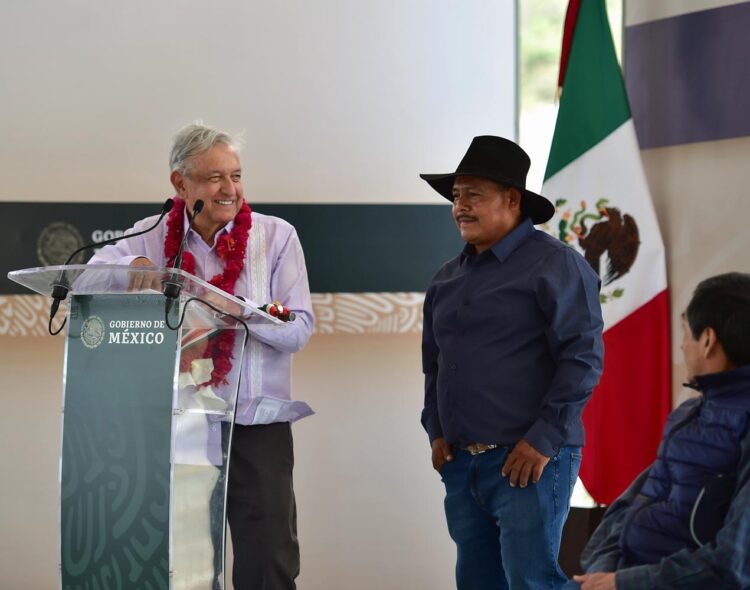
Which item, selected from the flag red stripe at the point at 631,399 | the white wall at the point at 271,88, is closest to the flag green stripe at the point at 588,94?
the white wall at the point at 271,88

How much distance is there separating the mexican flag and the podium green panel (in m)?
1.65

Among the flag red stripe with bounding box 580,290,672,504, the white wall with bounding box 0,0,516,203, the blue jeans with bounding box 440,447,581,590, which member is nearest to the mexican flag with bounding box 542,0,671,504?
the flag red stripe with bounding box 580,290,672,504

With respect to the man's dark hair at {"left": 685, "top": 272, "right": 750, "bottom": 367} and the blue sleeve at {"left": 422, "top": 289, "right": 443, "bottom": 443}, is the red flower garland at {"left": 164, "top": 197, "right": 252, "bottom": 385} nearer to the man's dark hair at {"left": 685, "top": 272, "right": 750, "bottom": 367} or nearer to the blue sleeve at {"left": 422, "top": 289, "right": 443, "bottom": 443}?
the blue sleeve at {"left": 422, "top": 289, "right": 443, "bottom": 443}

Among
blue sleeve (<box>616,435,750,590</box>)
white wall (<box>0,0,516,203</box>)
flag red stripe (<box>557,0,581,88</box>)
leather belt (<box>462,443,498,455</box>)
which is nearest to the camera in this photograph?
blue sleeve (<box>616,435,750,590</box>)

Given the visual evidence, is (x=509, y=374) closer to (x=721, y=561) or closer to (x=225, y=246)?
(x=721, y=561)

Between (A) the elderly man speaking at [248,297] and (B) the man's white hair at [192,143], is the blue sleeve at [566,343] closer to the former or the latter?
(A) the elderly man speaking at [248,297]

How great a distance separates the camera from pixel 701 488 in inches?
72.1

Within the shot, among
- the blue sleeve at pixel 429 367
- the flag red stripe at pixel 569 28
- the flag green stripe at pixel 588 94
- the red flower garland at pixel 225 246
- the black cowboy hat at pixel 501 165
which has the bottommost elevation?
the blue sleeve at pixel 429 367

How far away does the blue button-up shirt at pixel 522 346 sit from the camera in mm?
2150

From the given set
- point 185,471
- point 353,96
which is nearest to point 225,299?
point 185,471

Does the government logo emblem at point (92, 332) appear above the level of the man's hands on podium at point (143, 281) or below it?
below

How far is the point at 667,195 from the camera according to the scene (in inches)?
125

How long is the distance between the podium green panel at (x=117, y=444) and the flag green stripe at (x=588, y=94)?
170 centimetres

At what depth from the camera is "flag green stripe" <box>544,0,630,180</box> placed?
3.17 meters
